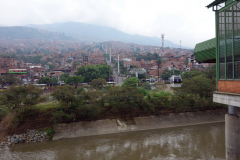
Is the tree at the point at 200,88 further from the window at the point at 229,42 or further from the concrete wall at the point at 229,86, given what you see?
the window at the point at 229,42

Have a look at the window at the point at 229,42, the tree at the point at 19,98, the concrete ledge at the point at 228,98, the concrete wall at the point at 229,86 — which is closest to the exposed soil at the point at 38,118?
the tree at the point at 19,98

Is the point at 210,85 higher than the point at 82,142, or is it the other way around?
the point at 210,85

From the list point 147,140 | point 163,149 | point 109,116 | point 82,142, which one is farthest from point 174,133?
point 82,142

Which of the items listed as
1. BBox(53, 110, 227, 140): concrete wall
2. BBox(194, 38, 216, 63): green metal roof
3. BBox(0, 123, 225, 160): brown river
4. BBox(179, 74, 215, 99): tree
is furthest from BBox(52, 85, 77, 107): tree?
BBox(179, 74, 215, 99): tree

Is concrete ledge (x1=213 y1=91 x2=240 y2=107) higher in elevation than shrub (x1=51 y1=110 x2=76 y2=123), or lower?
higher

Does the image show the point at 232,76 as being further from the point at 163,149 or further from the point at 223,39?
the point at 163,149

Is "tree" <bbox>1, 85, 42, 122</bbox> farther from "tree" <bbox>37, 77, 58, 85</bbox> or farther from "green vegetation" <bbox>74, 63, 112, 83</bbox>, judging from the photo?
"green vegetation" <bbox>74, 63, 112, 83</bbox>
